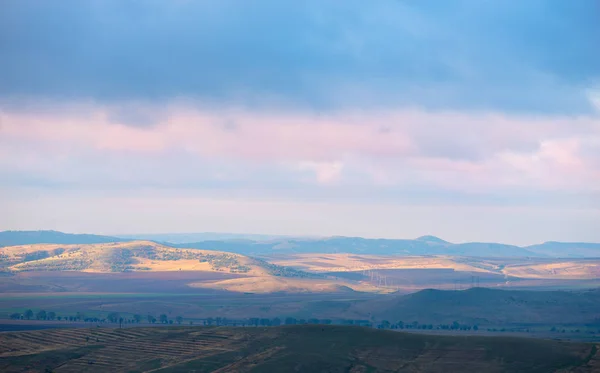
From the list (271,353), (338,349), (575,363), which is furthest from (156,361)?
(575,363)

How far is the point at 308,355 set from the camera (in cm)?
18325

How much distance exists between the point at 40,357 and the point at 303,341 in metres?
57.4

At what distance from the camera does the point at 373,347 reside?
192 m

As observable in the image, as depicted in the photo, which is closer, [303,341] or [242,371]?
[242,371]

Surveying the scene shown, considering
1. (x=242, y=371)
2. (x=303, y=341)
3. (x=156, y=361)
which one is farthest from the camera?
(x=303, y=341)

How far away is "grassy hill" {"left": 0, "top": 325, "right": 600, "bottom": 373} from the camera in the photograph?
174 m

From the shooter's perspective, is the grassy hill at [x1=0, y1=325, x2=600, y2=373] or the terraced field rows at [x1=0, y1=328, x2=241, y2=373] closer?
the grassy hill at [x1=0, y1=325, x2=600, y2=373]

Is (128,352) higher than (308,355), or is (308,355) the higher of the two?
(308,355)

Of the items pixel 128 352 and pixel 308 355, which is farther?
pixel 128 352

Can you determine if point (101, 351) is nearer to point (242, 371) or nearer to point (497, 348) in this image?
point (242, 371)

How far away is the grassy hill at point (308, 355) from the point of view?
17404cm

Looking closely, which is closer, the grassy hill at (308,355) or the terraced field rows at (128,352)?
the grassy hill at (308,355)

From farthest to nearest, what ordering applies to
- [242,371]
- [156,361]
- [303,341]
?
[303,341]
[156,361]
[242,371]

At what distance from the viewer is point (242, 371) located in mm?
170125
